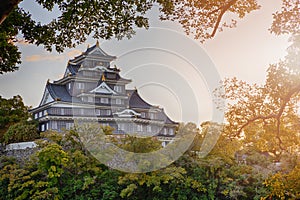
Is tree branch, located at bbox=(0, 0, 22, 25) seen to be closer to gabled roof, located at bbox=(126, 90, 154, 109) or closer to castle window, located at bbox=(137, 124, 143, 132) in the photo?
castle window, located at bbox=(137, 124, 143, 132)

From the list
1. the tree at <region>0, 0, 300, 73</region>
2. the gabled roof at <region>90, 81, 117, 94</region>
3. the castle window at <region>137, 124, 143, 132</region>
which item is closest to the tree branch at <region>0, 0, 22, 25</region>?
the tree at <region>0, 0, 300, 73</region>

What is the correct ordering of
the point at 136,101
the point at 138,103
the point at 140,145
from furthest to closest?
the point at 136,101 < the point at 138,103 < the point at 140,145

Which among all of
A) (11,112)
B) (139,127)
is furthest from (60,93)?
(139,127)

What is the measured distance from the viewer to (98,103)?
19359mm

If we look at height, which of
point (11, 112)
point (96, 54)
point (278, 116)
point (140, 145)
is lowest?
point (140, 145)

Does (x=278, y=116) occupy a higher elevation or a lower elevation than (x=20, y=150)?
higher

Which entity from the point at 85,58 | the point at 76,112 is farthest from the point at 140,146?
the point at 85,58

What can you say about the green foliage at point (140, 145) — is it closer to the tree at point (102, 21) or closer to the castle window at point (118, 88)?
the tree at point (102, 21)

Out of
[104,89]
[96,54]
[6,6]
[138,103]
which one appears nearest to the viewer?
[6,6]

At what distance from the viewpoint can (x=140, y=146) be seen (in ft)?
35.9

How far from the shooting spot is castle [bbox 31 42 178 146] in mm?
18359

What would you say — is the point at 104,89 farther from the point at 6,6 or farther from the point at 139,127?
the point at 6,6

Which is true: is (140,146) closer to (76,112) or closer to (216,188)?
(216,188)

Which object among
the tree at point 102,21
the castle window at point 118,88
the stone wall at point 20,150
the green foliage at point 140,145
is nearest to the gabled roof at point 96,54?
the castle window at point 118,88
